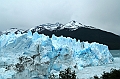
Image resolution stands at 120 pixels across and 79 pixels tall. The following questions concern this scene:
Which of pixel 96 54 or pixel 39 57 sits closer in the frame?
pixel 39 57

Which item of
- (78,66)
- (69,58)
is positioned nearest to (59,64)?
(69,58)

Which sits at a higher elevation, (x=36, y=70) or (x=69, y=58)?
(x=69, y=58)

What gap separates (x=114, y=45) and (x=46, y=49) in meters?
49.3

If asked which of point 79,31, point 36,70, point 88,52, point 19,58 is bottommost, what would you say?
point 36,70

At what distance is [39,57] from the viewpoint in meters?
10.9

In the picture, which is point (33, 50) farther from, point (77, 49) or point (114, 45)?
point (114, 45)

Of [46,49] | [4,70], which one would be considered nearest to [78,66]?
[46,49]

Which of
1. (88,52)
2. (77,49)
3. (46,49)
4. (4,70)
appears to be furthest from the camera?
(77,49)

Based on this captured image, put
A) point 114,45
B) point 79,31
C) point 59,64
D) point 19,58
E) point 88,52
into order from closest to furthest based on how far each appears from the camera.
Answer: point 19,58 → point 59,64 → point 88,52 → point 114,45 → point 79,31

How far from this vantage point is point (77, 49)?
2055 cm

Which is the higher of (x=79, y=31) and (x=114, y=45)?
(x=79, y=31)

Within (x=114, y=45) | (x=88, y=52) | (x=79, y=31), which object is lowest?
(x=88, y=52)

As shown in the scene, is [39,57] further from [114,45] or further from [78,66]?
[114,45]

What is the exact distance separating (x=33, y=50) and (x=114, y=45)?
50.4 meters
